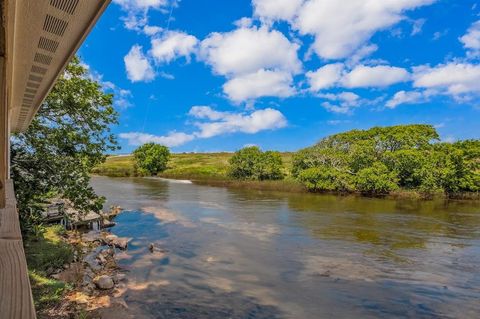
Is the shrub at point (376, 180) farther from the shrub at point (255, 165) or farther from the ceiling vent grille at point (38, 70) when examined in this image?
the ceiling vent grille at point (38, 70)

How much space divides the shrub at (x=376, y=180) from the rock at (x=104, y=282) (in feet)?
117

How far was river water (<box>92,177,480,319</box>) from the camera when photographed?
11.5 meters

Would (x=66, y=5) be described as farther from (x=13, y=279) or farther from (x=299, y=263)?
(x=299, y=263)

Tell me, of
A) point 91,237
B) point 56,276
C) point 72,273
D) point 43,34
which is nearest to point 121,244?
point 91,237

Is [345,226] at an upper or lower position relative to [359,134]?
lower

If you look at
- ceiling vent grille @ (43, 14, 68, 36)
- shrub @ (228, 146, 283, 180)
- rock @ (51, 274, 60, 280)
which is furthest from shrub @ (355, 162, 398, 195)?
ceiling vent grille @ (43, 14, 68, 36)

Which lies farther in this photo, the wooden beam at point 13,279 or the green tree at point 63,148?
the green tree at point 63,148

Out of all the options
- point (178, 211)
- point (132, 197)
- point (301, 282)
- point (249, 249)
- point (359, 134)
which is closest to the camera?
point (301, 282)

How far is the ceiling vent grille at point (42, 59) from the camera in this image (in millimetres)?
3324

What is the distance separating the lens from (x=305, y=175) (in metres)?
46.4

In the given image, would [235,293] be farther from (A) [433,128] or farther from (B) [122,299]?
(A) [433,128]

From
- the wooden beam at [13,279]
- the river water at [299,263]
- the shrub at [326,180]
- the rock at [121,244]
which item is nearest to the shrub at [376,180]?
the shrub at [326,180]

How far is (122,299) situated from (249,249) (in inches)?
327

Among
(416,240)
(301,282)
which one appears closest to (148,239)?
(301,282)
